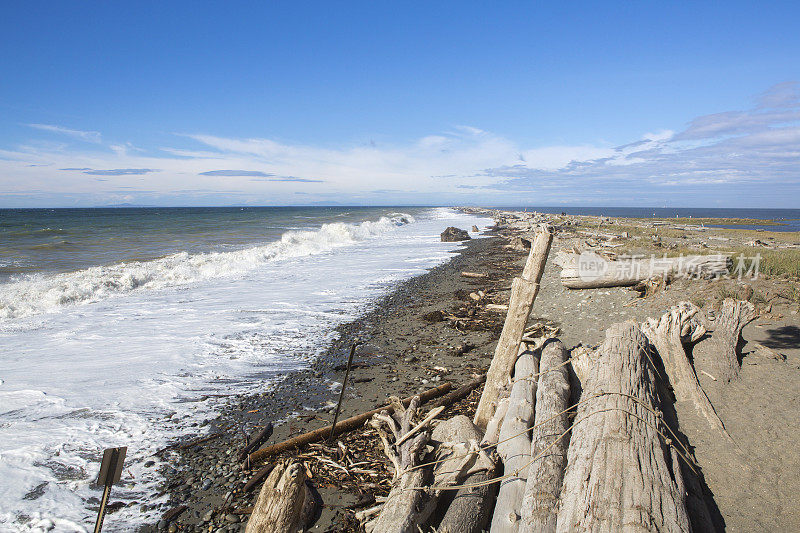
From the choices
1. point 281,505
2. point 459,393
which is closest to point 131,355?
point 281,505

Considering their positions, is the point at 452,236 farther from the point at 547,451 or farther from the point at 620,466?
the point at 620,466

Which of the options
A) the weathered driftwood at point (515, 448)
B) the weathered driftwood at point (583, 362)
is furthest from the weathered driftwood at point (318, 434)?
the weathered driftwood at point (583, 362)

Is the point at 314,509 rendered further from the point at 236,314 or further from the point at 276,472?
the point at 236,314

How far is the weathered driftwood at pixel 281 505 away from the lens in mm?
3252

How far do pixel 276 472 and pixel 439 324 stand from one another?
6.35 metres

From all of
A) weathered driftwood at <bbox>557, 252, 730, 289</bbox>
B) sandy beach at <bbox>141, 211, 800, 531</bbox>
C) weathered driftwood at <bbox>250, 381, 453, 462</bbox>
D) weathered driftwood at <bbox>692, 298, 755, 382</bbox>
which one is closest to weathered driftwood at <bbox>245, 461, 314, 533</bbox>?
sandy beach at <bbox>141, 211, 800, 531</bbox>

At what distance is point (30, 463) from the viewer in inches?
173

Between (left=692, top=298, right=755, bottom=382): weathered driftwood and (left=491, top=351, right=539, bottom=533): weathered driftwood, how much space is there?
8.37ft

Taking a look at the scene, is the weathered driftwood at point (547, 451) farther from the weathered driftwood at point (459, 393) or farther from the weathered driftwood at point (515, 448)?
the weathered driftwood at point (459, 393)

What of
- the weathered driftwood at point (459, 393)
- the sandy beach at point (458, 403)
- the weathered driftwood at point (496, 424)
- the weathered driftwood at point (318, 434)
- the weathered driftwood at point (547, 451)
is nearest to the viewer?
the weathered driftwood at point (547, 451)

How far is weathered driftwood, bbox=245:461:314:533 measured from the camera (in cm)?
325

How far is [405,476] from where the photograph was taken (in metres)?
3.47

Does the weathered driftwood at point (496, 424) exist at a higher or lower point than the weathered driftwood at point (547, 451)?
lower

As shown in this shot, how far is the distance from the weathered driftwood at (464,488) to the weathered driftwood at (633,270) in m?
8.49
